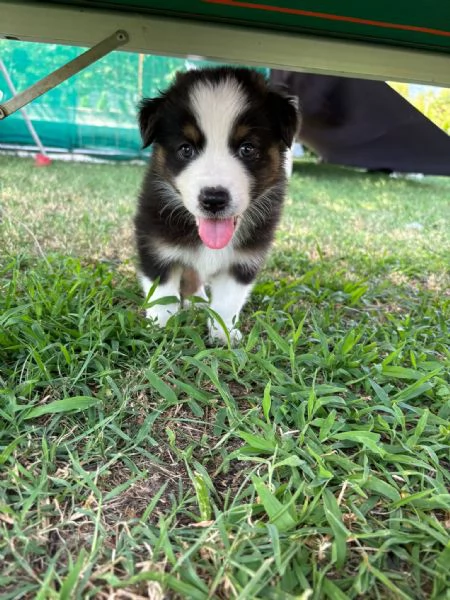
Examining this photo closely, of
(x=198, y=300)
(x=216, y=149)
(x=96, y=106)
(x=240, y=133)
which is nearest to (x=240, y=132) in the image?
(x=240, y=133)

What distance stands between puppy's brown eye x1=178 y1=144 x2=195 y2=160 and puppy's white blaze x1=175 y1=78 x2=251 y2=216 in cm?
4

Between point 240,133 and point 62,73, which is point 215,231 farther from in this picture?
point 62,73

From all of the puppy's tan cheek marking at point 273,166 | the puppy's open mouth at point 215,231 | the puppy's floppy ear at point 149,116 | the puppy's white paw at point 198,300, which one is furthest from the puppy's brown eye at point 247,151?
the puppy's white paw at point 198,300

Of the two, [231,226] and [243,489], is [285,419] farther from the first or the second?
[231,226]

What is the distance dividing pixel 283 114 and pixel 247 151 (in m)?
0.26

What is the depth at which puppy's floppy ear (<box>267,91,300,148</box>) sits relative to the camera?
6.66ft

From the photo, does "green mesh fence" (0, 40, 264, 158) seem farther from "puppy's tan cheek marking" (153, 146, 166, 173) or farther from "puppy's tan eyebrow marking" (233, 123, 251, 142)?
"puppy's tan eyebrow marking" (233, 123, 251, 142)

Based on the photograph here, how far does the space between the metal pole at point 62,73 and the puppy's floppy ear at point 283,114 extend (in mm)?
663

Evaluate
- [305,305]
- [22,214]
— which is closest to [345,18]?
[305,305]

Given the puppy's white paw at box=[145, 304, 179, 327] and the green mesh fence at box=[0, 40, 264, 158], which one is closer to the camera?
the puppy's white paw at box=[145, 304, 179, 327]

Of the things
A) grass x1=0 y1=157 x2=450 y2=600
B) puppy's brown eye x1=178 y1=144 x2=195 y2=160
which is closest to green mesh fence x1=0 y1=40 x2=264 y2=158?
grass x1=0 y1=157 x2=450 y2=600

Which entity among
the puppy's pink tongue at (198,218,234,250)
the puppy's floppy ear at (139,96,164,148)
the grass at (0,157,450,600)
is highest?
the puppy's floppy ear at (139,96,164,148)

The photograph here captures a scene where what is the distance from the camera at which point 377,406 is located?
1558 mm

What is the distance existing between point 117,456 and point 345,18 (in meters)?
1.88
